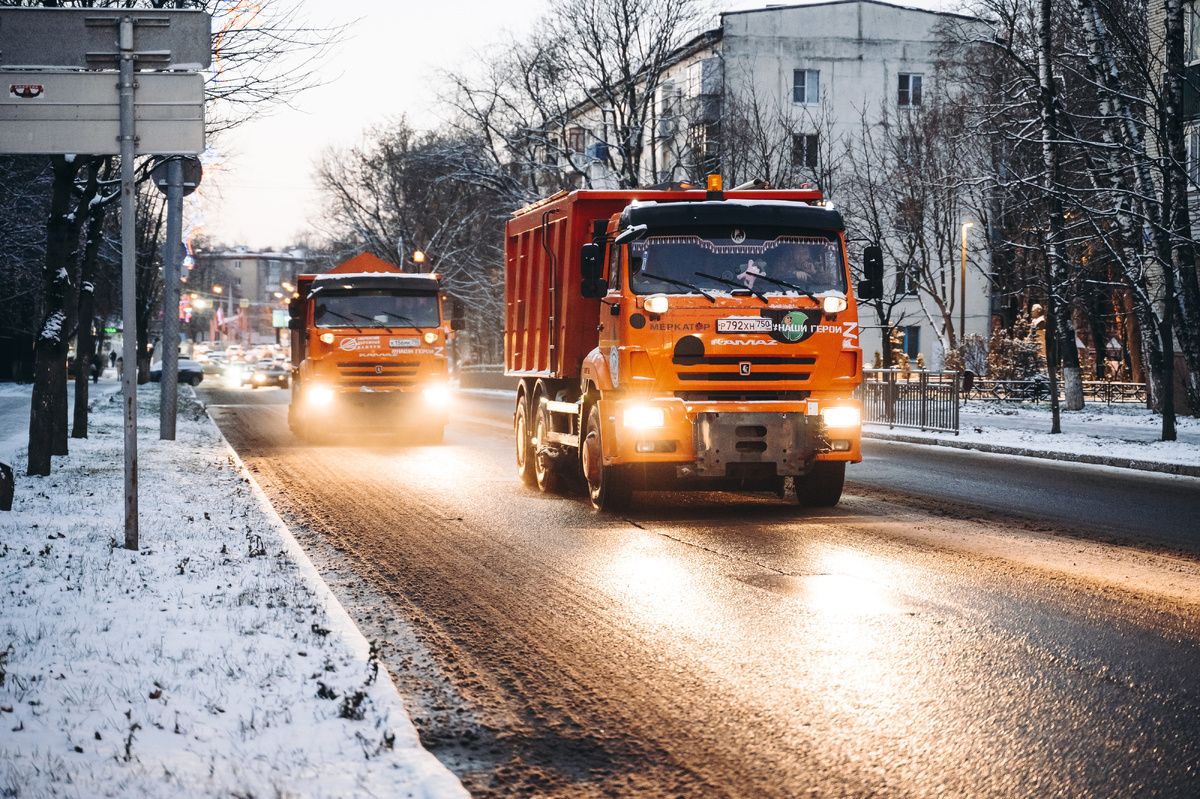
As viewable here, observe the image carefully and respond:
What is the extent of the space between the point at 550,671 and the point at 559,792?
1.77 metres

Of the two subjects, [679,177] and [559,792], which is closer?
[559,792]

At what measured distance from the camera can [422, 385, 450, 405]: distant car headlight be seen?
76.0 ft

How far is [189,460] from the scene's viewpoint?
58.3ft

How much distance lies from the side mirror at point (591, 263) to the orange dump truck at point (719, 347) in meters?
0.01

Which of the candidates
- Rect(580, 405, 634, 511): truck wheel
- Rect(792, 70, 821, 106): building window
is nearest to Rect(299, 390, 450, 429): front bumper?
Rect(580, 405, 634, 511): truck wheel

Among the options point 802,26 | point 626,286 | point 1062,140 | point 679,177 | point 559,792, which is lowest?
point 559,792

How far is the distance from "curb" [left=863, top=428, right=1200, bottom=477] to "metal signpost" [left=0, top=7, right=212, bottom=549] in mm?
14456

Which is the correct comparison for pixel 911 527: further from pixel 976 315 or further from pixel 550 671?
pixel 976 315

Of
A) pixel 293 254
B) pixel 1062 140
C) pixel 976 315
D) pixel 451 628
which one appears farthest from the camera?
pixel 293 254

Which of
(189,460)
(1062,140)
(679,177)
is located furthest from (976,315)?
(189,460)

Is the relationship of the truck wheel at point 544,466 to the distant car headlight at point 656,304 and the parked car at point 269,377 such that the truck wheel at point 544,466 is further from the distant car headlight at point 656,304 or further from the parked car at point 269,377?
the parked car at point 269,377

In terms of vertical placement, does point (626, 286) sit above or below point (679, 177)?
→ below

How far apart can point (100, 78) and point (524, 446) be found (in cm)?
820

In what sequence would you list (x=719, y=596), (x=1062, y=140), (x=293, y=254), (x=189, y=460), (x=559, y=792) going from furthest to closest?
1. (x=293, y=254)
2. (x=1062, y=140)
3. (x=189, y=460)
4. (x=719, y=596)
5. (x=559, y=792)
